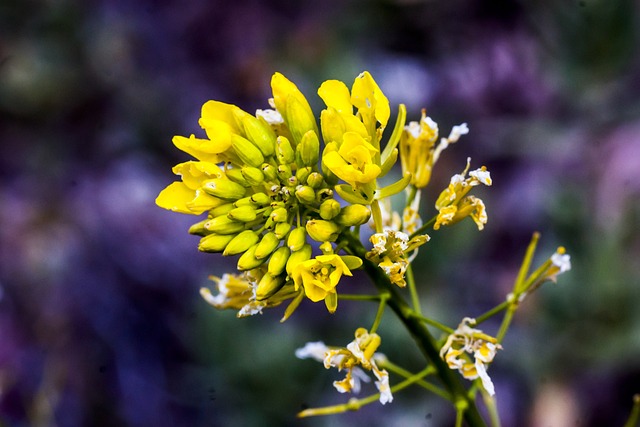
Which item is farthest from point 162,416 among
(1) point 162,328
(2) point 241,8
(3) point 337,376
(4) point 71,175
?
(2) point 241,8

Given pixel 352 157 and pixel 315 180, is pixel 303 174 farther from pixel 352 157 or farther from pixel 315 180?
pixel 352 157

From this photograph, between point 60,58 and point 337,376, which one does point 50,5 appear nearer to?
point 60,58

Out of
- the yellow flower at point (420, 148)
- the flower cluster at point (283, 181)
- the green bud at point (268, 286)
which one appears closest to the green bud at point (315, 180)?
the flower cluster at point (283, 181)

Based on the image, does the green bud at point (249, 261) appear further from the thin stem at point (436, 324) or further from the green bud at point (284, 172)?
the thin stem at point (436, 324)

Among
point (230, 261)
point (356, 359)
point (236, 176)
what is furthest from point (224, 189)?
point (230, 261)

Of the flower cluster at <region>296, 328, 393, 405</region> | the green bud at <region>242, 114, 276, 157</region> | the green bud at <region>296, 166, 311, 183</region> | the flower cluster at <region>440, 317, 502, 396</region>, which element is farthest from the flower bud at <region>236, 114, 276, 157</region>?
the flower cluster at <region>440, 317, 502, 396</region>

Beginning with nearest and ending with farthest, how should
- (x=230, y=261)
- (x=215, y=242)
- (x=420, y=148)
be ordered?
(x=215, y=242), (x=420, y=148), (x=230, y=261)

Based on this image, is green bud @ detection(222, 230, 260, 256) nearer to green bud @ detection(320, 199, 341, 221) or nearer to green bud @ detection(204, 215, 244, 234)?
green bud @ detection(204, 215, 244, 234)
